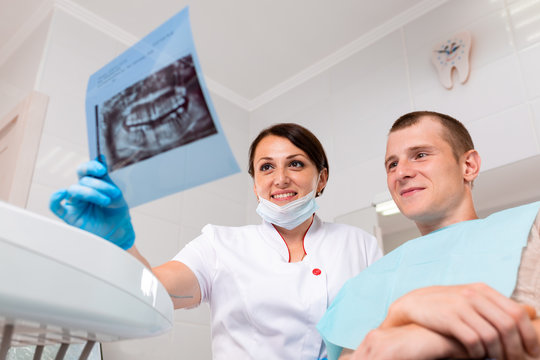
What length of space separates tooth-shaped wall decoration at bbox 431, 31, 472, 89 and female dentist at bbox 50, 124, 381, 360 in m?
0.88

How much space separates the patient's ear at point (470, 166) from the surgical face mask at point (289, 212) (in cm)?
46

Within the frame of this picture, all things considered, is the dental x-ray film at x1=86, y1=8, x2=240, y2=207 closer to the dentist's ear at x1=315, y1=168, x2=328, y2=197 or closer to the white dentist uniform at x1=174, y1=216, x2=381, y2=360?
the white dentist uniform at x1=174, y1=216, x2=381, y2=360

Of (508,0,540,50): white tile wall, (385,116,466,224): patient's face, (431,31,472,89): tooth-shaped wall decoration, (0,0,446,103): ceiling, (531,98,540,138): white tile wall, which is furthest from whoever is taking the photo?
(0,0,446,103): ceiling

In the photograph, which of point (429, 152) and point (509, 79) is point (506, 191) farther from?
point (429, 152)

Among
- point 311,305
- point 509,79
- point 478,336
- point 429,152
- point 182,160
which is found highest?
point 509,79

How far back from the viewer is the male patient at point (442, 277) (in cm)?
44

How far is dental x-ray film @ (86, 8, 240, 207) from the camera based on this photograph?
562mm

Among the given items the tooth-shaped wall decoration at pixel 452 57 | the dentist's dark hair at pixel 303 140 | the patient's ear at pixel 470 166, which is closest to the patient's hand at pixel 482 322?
the patient's ear at pixel 470 166

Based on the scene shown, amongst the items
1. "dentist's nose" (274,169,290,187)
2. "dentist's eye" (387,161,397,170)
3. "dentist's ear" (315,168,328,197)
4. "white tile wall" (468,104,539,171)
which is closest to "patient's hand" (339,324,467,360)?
"dentist's eye" (387,161,397,170)

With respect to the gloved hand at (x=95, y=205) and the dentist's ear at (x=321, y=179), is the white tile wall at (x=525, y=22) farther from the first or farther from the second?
the gloved hand at (x=95, y=205)

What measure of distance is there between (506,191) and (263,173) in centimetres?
94

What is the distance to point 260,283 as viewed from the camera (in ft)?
3.78

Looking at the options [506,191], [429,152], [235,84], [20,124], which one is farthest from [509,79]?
[20,124]

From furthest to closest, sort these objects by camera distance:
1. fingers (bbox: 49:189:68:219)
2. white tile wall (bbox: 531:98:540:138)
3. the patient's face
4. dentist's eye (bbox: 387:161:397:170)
Result: white tile wall (bbox: 531:98:540:138) → dentist's eye (bbox: 387:161:397:170) → the patient's face → fingers (bbox: 49:189:68:219)
